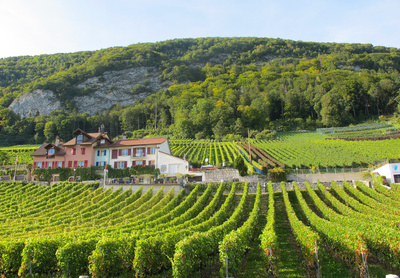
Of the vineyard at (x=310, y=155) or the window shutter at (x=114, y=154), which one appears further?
the window shutter at (x=114, y=154)

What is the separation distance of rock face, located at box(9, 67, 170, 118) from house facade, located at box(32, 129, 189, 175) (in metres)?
86.0

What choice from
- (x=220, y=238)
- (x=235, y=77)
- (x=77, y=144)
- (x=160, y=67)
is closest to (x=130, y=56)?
(x=160, y=67)

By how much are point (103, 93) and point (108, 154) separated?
106 metres

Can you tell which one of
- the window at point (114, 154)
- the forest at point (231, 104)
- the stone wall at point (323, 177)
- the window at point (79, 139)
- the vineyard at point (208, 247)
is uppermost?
the forest at point (231, 104)

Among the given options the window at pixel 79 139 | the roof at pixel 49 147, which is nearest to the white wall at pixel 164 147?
the window at pixel 79 139

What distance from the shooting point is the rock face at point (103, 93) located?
11850 centimetres

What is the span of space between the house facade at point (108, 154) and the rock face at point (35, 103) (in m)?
84.8

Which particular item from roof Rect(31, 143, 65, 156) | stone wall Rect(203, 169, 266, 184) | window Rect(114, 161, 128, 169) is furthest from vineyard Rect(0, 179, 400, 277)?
roof Rect(31, 143, 65, 156)

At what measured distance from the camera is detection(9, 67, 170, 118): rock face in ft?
389

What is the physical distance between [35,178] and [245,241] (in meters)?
37.1

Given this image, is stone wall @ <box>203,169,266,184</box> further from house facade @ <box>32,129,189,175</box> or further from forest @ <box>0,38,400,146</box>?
forest @ <box>0,38,400,146</box>

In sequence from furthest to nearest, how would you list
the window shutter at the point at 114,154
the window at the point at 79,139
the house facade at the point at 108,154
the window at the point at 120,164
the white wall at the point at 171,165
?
the window at the point at 79,139 → the window shutter at the point at 114,154 → the window at the point at 120,164 → the house facade at the point at 108,154 → the white wall at the point at 171,165

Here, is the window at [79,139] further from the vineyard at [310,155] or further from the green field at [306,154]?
the green field at [306,154]

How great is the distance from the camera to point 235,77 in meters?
143
